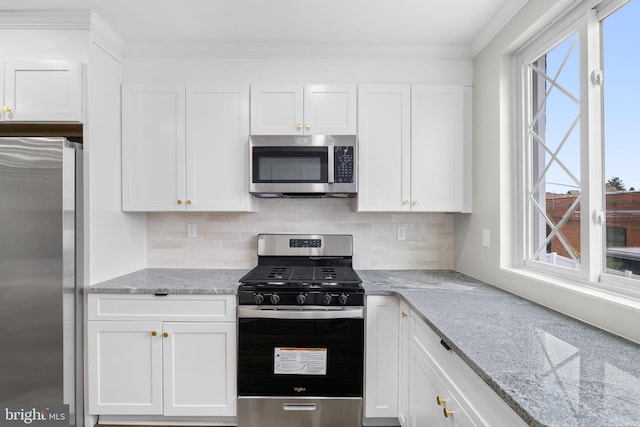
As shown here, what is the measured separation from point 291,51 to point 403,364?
2.11m

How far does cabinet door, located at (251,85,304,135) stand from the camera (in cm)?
231

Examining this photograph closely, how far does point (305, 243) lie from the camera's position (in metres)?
2.59

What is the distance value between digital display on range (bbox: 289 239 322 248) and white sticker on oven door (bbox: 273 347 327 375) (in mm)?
814

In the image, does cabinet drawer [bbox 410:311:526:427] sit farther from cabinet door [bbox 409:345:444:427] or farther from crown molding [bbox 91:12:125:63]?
crown molding [bbox 91:12:125:63]

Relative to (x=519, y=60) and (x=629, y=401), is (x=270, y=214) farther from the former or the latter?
(x=629, y=401)

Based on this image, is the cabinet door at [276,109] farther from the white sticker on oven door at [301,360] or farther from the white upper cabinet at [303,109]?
the white sticker on oven door at [301,360]

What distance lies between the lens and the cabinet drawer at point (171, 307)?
6.57 ft

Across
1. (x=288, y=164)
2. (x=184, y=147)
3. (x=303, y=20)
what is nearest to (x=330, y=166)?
(x=288, y=164)

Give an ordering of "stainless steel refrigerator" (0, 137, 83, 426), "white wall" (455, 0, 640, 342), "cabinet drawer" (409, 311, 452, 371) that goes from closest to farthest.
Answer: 1. "cabinet drawer" (409, 311, 452, 371)
2. "white wall" (455, 0, 640, 342)
3. "stainless steel refrigerator" (0, 137, 83, 426)

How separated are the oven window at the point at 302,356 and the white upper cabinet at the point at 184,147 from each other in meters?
0.88

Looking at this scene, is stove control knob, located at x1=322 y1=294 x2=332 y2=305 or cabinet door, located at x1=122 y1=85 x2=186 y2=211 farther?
cabinet door, located at x1=122 y1=85 x2=186 y2=211

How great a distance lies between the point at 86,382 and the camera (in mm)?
2012

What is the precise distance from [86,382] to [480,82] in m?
3.07

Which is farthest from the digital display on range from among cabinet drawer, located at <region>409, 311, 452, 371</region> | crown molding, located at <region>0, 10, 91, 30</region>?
crown molding, located at <region>0, 10, 91, 30</region>
